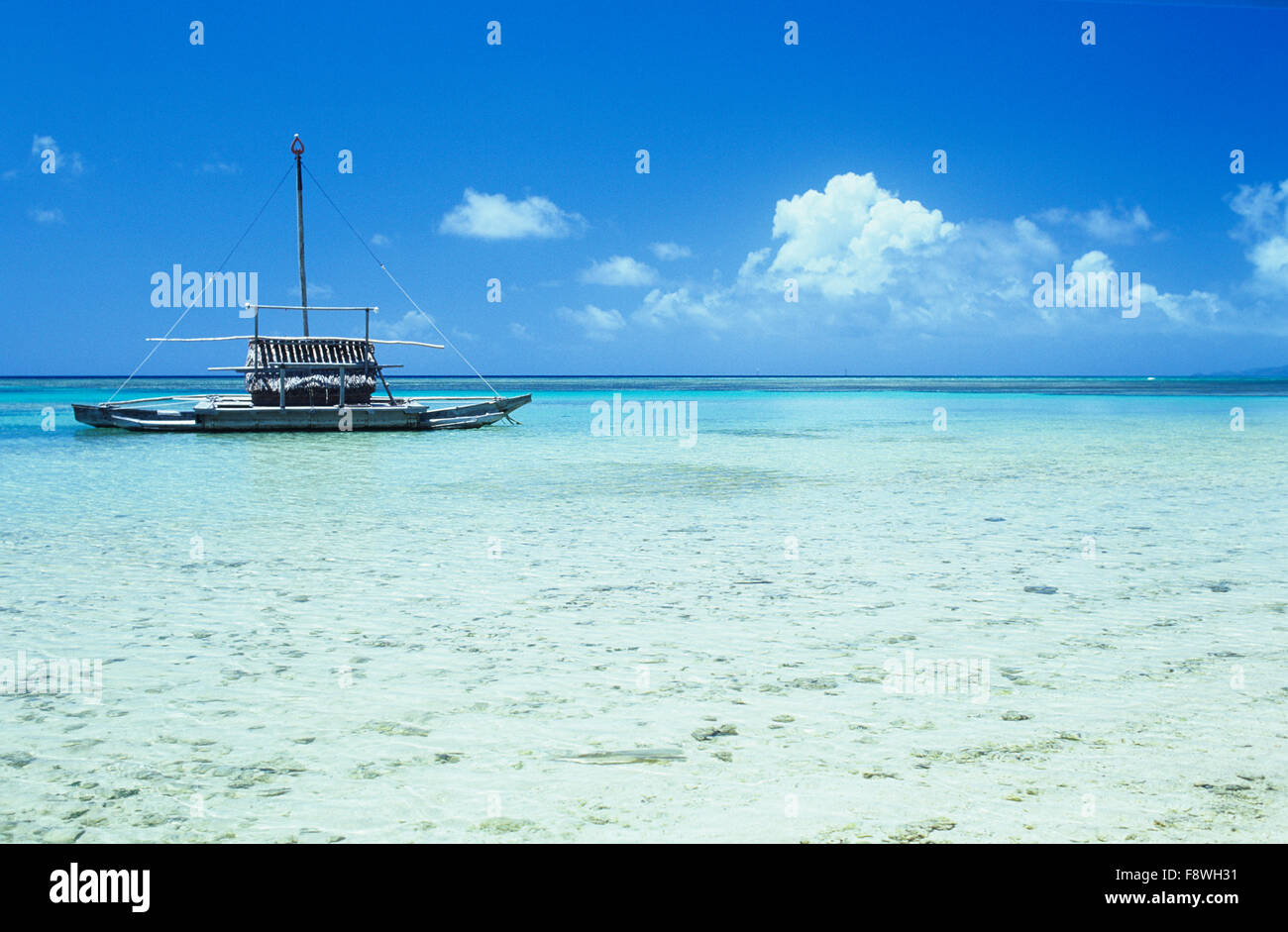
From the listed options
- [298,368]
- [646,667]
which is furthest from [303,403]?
[646,667]

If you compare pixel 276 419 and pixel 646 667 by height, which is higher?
pixel 276 419

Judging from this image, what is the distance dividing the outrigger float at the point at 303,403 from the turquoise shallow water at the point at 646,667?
14.1 meters

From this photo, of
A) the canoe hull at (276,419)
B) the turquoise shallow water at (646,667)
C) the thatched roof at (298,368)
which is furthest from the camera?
the thatched roof at (298,368)

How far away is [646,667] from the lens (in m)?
5.21

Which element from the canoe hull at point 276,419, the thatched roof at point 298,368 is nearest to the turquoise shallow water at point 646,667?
the canoe hull at point 276,419

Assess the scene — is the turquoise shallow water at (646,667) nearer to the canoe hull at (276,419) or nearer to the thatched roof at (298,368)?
the canoe hull at (276,419)

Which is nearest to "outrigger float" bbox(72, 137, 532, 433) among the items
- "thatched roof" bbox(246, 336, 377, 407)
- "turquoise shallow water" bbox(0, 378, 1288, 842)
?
"thatched roof" bbox(246, 336, 377, 407)

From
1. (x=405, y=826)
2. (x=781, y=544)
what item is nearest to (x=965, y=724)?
(x=405, y=826)

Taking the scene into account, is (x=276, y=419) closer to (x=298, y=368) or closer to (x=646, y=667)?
(x=298, y=368)

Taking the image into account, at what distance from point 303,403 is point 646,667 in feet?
81.7

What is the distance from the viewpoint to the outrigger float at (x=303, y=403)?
2644 cm

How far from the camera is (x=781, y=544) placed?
29.7ft

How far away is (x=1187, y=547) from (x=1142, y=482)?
6.15 meters
